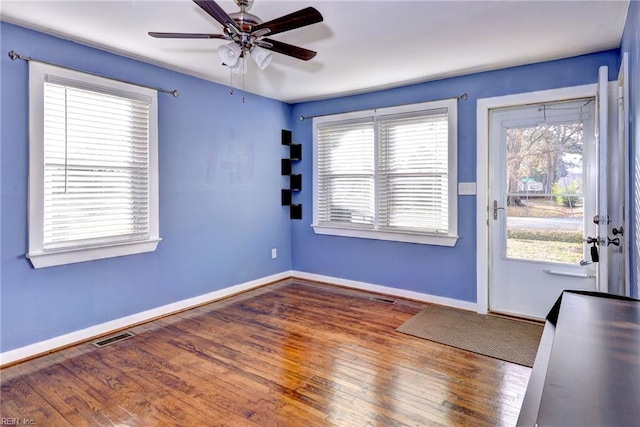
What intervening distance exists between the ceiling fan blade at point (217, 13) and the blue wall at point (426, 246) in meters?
2.53

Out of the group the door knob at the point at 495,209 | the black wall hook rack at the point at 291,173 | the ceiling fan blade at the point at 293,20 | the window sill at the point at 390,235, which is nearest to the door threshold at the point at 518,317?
the window sill at the point at 390,235

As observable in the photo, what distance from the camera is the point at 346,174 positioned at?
464 centimetres

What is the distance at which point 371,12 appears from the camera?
240cm

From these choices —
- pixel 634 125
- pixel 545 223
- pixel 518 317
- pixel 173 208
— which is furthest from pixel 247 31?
pixel 518 317

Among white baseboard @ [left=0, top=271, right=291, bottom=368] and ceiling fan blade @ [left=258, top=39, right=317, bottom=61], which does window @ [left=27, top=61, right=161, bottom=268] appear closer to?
white baseboard @ [left=0, top=271, right=291, bottom=368]

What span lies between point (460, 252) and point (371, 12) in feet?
8.13

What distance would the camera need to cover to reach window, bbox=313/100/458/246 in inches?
152

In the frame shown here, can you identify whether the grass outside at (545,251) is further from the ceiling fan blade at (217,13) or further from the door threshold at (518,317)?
the ceiling fan blade at (217,13)

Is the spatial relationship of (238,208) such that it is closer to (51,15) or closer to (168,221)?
(168,221)

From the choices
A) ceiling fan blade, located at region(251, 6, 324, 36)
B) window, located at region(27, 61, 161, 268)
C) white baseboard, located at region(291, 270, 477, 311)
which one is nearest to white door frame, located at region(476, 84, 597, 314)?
white baseboard, located at region(291, 270, 477, 311)

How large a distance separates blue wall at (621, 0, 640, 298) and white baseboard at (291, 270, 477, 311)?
5.54 feet

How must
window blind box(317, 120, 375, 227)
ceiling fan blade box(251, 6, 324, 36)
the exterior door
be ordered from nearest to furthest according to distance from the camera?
1. ceiling fan blade box(251, 6, 324, 36)
2. the exterior door
3. window blind box(317, 120, 375, 227)

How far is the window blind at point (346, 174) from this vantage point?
176 inches

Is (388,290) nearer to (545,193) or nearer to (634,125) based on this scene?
(545,193)
